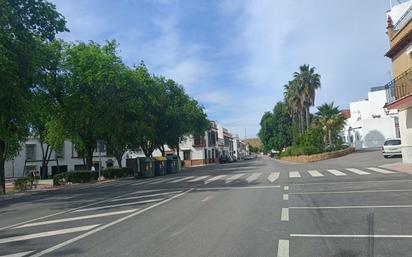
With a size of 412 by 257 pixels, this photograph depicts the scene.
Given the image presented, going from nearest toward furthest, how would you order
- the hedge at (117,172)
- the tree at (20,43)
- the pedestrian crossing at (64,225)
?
the pedestrian crossing at (64,225) < the tree at (20,43) < the hedge at (117,172)

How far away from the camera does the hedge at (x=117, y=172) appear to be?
41.2 meters

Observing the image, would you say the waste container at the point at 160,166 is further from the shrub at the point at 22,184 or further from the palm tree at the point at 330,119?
the palm tree at the point at 330,119

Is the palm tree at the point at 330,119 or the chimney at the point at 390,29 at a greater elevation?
the chimney at the point at 390,29

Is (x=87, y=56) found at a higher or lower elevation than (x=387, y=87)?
higher

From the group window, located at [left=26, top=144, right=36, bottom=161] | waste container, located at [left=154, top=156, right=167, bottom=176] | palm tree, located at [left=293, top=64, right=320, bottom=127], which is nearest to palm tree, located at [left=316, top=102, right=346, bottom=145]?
palm tree, located at [left=293, top=64, right=320, bottom=127]

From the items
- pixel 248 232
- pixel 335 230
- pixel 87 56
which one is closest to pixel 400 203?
pixel 335 230

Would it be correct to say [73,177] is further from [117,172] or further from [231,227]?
[231,227]

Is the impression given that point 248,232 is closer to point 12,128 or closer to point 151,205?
point 151,205

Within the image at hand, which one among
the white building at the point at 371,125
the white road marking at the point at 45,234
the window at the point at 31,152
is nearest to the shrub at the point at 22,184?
the white road marking at the point at 45,234

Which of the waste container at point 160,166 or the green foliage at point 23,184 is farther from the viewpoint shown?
the waste container at point 160,166

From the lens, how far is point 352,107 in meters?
80.3

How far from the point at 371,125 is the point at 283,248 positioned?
206 ft

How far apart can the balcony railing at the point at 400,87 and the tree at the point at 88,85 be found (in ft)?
67.8

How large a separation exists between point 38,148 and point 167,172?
29.4 m
